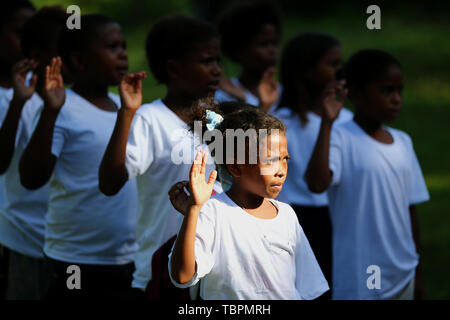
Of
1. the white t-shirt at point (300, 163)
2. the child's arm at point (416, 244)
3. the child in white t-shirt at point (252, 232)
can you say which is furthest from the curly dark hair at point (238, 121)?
the white t-shirt at point (300, 163)

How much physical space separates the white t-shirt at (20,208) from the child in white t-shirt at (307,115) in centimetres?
142

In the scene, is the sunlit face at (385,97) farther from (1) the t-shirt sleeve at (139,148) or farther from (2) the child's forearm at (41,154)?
(2) the child's forearm at (41,154)

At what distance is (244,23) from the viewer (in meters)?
5.53

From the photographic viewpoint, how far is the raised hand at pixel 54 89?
11.1 feet

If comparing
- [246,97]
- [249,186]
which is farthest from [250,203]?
[246,97]

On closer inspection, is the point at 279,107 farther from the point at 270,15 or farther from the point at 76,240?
the point at 76,240

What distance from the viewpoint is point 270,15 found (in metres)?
5.62

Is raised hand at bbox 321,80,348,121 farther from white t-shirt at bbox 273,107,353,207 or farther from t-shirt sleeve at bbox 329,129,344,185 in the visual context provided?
white t-shirt at bbox 273,107,353,207

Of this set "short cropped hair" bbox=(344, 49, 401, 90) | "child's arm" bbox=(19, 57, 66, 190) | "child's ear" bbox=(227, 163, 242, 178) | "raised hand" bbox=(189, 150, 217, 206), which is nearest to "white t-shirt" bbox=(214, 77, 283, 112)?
"short cropped hair" bbox=(344, 49, 401, 90)

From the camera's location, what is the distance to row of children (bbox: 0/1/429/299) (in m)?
2.74

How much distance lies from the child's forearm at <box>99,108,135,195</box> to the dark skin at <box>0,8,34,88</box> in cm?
136

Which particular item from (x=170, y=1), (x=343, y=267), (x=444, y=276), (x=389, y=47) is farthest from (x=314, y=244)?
(x=170, y=1)

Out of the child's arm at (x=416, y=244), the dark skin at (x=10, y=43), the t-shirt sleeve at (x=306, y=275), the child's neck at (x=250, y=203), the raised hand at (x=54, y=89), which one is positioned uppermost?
the dark skin at (x=10, y=43)
